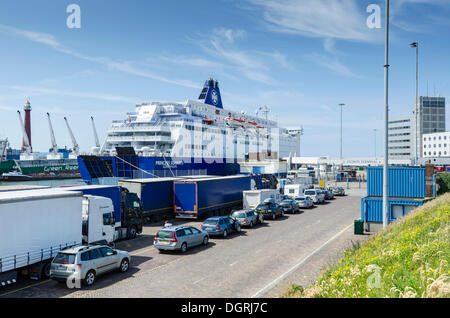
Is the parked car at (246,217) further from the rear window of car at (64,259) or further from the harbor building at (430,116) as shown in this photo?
the harbor building at (430,116)

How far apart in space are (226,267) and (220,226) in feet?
20.5

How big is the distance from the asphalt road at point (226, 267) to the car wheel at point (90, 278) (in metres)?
0.22

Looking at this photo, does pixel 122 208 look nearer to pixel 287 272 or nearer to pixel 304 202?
pixel 287 272

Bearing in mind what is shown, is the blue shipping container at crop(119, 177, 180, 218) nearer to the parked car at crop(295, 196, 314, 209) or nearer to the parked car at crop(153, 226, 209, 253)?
the parked car at crop(153, 226, 209, 253)

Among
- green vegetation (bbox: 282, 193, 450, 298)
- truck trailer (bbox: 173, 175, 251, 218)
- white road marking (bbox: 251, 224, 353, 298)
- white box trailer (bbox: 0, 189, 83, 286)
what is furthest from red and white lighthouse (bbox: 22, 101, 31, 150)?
green vegetation (bbox: 282, 193, 450, 298)

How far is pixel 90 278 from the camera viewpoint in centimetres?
1246

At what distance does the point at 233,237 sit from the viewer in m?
21.4

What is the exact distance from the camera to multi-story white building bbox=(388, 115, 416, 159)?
156 meters

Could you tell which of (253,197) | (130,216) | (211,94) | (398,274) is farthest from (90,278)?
(211,94)

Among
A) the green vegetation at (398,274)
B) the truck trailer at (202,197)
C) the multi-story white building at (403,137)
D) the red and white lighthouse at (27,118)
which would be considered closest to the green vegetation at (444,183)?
the truck trailer at (202,197)

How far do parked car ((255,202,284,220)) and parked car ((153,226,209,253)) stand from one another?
9.90m
